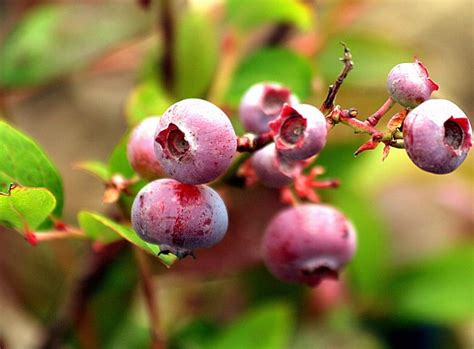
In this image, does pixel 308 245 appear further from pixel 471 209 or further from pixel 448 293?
pixel 471 209

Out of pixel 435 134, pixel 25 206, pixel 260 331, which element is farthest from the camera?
pixel 260 331

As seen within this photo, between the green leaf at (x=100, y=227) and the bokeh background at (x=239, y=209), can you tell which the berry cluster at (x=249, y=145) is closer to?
the green leaf at (x=100, y=227)

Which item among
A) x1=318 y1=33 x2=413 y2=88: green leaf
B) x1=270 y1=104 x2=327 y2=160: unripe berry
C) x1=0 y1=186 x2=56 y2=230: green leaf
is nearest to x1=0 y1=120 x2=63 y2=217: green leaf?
x1=0 y1=186 x2=56 y2=230: green leaf

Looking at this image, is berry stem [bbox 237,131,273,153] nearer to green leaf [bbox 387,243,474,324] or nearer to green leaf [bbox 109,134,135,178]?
green leaf [bbox 109,134,135,178]

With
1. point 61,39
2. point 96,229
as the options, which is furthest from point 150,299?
point 61,39

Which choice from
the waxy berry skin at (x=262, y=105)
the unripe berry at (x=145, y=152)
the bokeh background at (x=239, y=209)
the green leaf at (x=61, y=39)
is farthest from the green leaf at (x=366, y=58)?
the unripe berry at (x=145, y=152)

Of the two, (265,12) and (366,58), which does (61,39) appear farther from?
(366,58)
